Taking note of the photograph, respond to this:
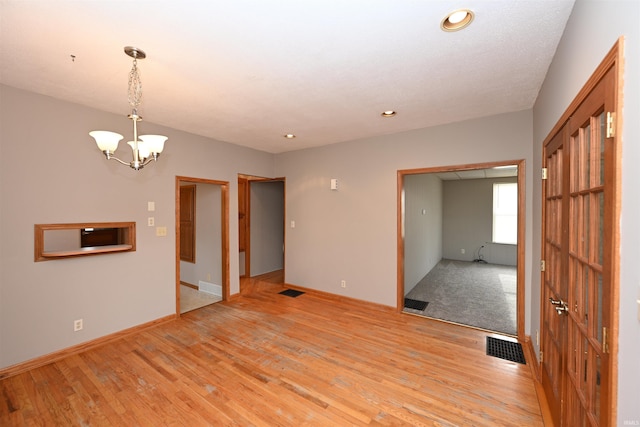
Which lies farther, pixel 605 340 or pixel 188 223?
pixel 188 223

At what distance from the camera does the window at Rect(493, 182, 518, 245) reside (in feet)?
24.1

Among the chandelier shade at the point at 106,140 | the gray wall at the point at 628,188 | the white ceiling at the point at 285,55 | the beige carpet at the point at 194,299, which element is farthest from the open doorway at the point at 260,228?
the gray wall at the point at 628,188

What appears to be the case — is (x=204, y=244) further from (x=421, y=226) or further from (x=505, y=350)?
(x=505, y=350)

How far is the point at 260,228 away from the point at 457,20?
516 centimetres

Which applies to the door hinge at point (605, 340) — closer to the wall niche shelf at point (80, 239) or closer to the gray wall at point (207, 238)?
the wall niche shelf at point (80, 239)

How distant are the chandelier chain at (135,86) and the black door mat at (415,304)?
4.13 m

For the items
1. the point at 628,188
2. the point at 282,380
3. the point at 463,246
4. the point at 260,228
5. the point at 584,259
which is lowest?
the point at 282,380

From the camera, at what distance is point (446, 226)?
827 cm

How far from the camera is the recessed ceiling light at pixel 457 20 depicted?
1.49m

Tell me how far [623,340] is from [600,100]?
906 mm

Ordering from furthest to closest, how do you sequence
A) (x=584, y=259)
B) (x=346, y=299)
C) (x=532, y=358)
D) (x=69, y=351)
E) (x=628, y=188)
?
(x=346, y=299) < (x=69, y=351) < (x=532, y=358) < (x=584, y=259) < (x=628, y=188)

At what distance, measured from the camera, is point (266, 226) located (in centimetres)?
617

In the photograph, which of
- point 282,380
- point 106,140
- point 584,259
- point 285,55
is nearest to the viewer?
point 584,259

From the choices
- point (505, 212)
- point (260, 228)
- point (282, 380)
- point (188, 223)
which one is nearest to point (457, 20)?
point (282, 380)
